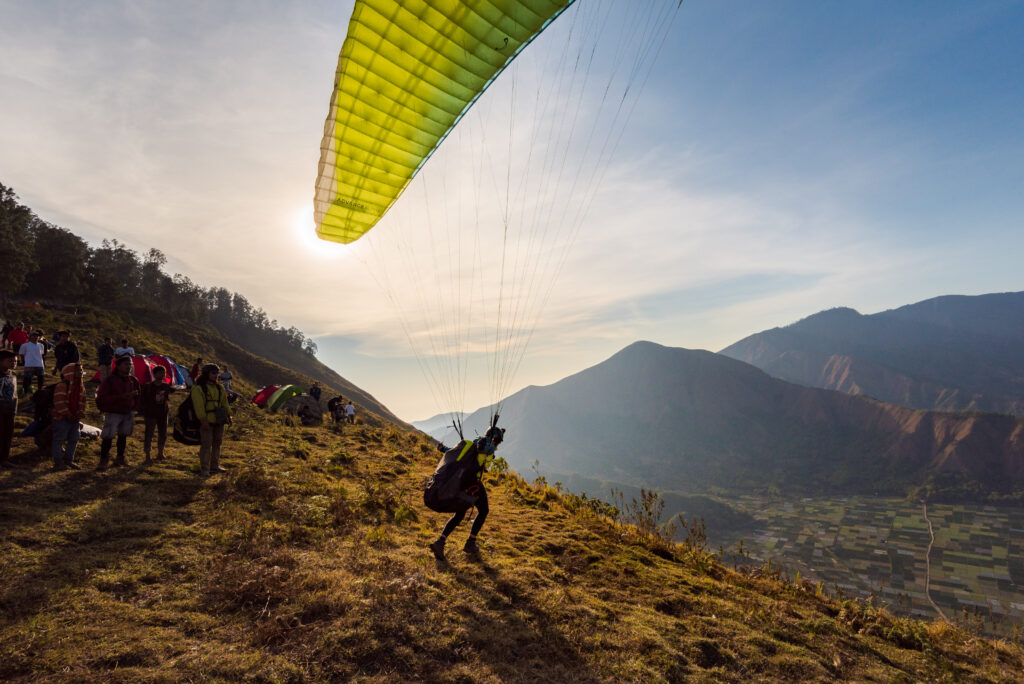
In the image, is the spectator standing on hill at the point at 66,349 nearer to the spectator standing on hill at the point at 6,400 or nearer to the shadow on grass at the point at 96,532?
the spectator standing on hill at the point at 6,400

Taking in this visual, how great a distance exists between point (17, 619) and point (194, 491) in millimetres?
4414

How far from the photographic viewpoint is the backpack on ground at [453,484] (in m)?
5.82

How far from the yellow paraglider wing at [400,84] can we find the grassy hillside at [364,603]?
7.36 meters

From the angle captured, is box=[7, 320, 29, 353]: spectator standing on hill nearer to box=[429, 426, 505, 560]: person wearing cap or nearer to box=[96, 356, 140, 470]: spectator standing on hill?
box=[96, 356, 140, 470]: spectator standing on hill

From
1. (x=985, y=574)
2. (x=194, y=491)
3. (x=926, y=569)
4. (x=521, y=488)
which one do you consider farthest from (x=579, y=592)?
(x=985, y=574)

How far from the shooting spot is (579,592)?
539cm

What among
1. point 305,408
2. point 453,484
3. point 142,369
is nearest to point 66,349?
point 142,369

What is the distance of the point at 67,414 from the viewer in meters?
7.14

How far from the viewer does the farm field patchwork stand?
60.2 m

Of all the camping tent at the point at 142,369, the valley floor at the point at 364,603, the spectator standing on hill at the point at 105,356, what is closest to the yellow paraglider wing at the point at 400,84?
the valley floor at the point at 364,603

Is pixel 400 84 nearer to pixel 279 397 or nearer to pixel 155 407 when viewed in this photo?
pixel 155 407

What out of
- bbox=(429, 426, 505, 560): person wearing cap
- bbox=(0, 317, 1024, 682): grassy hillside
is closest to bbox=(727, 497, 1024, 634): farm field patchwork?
bbox=(0, 317, 1024, 682): grassy hillside

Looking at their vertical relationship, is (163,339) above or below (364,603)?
above

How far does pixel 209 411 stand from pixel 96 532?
342cm
